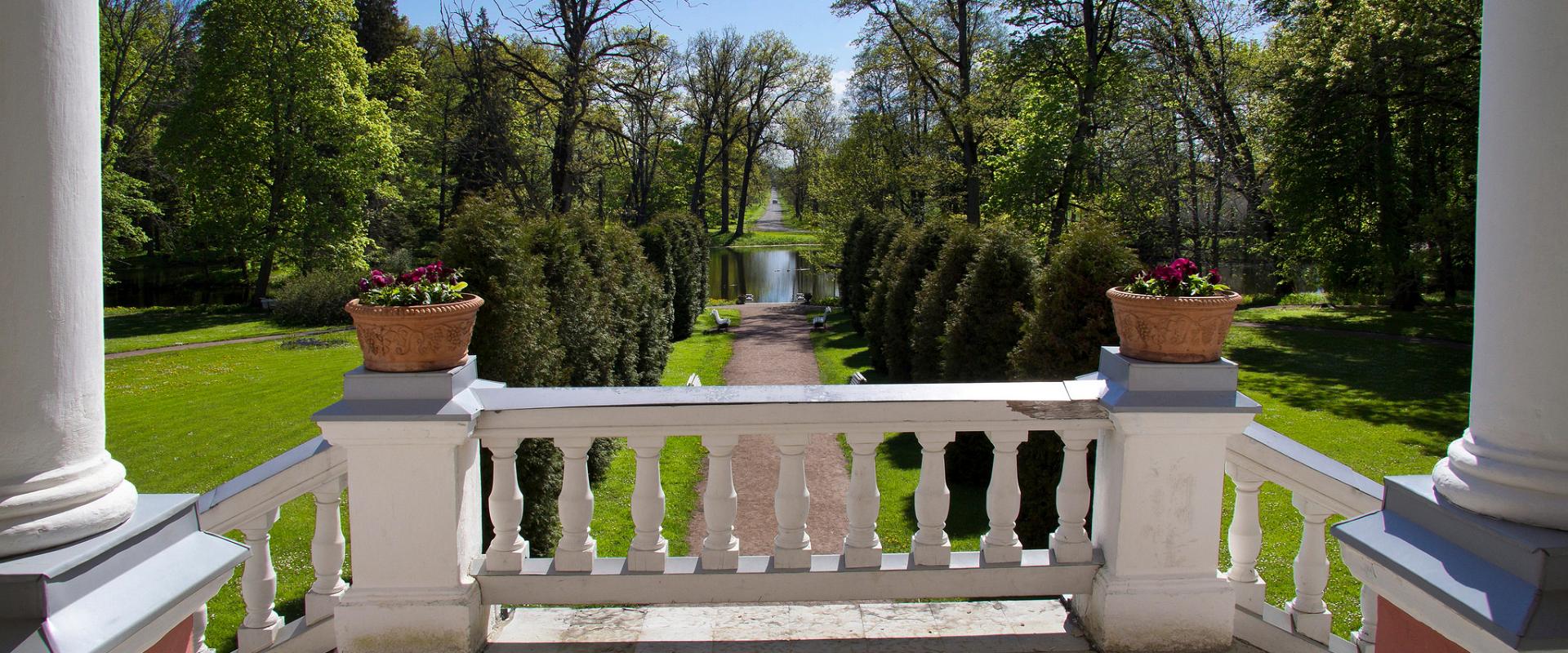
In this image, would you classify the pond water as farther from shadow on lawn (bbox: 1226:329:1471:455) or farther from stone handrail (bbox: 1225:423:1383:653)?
stone handrail (bbox: 1225:423:1383:653)

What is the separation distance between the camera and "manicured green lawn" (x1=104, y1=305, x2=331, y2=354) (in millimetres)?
20250

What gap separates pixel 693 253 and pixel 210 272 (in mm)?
21232

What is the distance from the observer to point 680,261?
2289 centimetres

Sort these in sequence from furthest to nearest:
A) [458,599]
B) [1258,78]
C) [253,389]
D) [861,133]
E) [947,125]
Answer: [861,133] < [947,125] < [1258,78] < [253,389] < [458,599]

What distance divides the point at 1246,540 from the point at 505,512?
265 cm

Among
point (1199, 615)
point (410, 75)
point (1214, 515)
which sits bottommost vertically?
point (1199, 615)

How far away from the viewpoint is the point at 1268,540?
6.38 metres

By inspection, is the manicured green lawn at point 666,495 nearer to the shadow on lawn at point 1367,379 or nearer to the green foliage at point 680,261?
the shadow on lawn at point 1367,379

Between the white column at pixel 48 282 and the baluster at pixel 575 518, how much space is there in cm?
141

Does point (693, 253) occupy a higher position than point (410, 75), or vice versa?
point (410, 75)

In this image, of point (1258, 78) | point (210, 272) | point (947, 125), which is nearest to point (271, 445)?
point (947, 125)

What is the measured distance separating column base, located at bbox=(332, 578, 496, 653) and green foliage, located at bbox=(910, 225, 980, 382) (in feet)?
25.2

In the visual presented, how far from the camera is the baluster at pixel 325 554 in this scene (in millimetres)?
3281

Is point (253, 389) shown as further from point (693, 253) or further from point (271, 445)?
point (693, 253)
